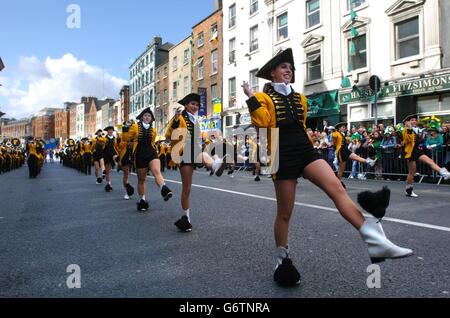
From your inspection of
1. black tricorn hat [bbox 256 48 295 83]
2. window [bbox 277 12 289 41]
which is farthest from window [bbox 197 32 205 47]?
black tricorn hat [bbox 256 48 295 83]

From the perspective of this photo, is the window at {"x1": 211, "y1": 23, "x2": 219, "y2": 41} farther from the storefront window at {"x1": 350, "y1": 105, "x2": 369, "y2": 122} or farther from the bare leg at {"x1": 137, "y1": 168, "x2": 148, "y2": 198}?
the bare leg at {"x1": 137, "y1": 168, "x2": 148, "y2": 198}

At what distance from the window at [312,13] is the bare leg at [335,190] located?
22011 mm

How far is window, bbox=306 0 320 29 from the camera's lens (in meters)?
23.1

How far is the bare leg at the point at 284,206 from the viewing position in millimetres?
3273

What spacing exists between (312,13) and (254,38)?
21.4ft

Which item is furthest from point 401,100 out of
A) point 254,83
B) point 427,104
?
point 254,83

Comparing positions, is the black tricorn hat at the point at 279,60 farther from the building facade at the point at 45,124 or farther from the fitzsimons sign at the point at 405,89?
the building facade at the point at 45,124

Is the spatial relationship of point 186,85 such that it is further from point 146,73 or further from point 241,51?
point 146,73

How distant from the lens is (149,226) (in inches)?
228

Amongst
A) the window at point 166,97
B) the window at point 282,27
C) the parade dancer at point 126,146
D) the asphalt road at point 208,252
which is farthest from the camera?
the window at point 166,97

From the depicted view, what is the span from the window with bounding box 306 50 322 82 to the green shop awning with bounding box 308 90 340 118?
1.32 m

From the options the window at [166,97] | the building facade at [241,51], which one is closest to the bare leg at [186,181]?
the building facade at [241,51]
